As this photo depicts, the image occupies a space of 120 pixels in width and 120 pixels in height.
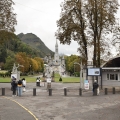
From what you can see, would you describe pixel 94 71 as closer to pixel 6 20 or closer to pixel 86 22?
pixel 86 22

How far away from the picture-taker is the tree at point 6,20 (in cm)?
3117

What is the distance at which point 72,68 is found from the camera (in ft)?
367

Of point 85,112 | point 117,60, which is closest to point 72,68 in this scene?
point 117,60

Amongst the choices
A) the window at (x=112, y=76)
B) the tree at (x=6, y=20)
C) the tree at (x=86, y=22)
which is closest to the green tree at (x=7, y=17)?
the tree at (x=6, y=20)

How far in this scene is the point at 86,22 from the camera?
33.0 metres

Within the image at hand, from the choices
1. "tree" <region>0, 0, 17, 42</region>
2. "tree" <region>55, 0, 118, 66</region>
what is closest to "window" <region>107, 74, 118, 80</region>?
"tree" <region>55, 0, 118, 66</region>

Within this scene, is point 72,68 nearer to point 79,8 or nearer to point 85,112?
point 79,8

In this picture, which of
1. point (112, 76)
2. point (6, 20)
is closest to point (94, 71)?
point (112, 76)

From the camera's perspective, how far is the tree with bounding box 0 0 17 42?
3117 cm

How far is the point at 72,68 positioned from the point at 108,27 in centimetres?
8001

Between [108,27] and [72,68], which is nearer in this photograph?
[108,27]

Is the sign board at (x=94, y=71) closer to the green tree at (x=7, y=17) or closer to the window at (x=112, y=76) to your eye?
the window at (x=112, y=76)

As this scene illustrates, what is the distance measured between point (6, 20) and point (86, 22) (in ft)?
37.9

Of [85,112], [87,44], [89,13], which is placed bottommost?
[85,112]
